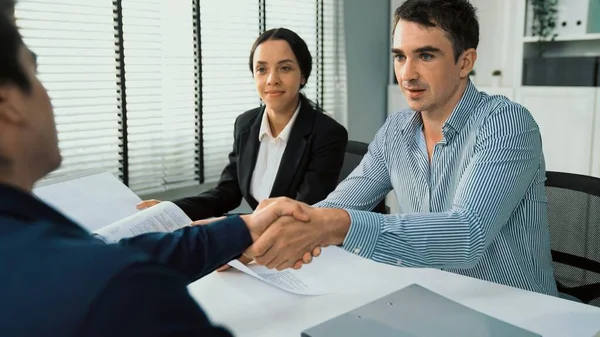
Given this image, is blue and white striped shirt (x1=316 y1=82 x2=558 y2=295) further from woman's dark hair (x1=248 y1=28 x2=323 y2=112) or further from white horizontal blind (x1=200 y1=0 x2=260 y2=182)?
white horizontal blind (x1=200 y1=0 x2=260 y2=182)

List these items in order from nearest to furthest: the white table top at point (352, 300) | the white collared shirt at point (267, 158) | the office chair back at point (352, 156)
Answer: the white table top at point (352, 300), the office chair back at point (352, 156), the white collared shirt at point (267, 158)

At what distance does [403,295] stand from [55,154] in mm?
649

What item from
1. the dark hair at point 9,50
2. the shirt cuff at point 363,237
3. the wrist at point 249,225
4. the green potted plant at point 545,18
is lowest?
the shirt cuff at point 363,237

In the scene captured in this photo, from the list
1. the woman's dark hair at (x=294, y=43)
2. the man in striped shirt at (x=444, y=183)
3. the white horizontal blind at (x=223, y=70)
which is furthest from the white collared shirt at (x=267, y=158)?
the white horizontal blind at (x=223, y=70)

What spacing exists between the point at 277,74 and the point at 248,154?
36 centimetres

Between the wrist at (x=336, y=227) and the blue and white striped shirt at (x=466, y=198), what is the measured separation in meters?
0.02

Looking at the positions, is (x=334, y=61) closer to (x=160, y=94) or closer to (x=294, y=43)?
(x=160, y=94)

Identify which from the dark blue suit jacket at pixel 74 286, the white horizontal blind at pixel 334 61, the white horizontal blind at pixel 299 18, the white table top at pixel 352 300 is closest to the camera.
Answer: the dark blue suit jacket at pixel 74 286

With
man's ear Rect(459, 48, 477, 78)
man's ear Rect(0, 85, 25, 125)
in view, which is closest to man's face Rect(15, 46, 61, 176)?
man's ear Rect(0, 85, 25, 125)

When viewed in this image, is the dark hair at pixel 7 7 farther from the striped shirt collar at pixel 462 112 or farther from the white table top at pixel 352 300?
the striped shirt collar at pixel 462 112

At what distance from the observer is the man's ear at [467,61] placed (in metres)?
1.47

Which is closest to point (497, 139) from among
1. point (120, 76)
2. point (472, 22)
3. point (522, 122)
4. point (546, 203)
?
point (522, 122)

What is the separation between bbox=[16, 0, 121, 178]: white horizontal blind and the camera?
98.0 inches

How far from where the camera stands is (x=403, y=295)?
37.3 inches
